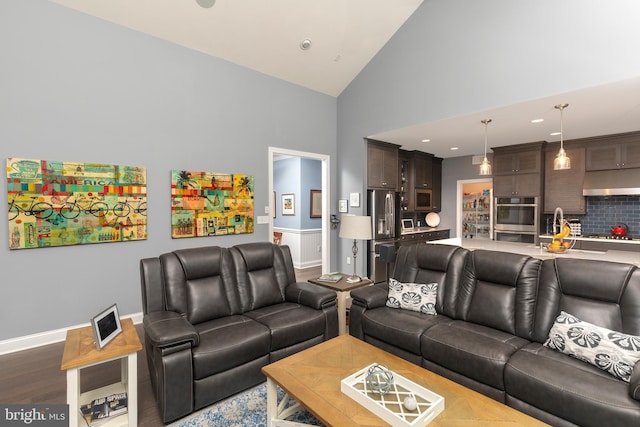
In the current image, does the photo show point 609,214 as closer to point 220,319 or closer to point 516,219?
point 516,219

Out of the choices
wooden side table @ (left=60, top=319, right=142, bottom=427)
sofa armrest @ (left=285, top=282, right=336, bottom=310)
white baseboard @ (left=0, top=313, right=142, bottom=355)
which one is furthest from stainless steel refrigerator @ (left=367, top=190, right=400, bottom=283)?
white baseboard @ (left=0, top=313, right=142, bottom=355)

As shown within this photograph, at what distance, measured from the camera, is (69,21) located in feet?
11.0

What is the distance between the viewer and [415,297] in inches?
118

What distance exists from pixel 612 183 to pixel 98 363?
6934 mm

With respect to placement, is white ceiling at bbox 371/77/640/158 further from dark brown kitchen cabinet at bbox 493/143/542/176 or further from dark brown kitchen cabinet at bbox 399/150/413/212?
dark brown kitchen cabinet at bbox 399/150/413/212

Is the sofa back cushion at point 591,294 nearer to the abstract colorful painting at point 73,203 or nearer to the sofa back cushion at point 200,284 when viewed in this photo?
the sofa back cushion at point 200,284

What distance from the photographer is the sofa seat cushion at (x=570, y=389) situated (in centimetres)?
164

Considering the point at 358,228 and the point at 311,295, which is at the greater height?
the point at 358,228

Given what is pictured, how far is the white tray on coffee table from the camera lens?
1479 millimetres

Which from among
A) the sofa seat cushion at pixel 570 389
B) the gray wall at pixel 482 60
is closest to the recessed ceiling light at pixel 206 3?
the gray wall at pixel 482 60

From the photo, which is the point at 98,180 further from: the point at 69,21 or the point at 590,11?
the point at 590,11

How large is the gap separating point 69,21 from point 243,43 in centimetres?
188

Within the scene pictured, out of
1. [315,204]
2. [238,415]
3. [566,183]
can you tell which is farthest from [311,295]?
[566,183]

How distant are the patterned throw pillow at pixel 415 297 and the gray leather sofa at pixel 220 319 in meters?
0.60
